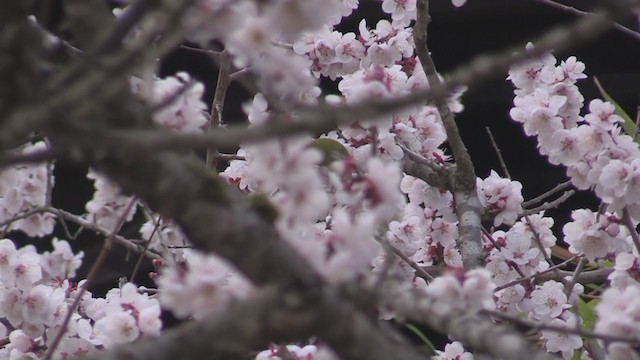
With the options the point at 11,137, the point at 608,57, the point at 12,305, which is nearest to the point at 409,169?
the point at 12,305

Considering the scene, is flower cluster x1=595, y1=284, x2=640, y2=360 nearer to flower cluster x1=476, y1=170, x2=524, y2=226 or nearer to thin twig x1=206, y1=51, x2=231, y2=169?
flower cluster x1=476, y1=170, x2=524, y2=226

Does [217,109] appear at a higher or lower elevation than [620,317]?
higher

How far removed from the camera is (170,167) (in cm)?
77

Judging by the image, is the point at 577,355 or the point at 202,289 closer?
the point at 202,289

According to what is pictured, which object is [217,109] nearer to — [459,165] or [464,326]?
[459,165]

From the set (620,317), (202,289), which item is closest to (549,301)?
(620,317)

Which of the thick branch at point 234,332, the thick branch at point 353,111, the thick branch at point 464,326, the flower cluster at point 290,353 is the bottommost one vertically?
the thick branch at point 234,332

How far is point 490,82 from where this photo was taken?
3.24m

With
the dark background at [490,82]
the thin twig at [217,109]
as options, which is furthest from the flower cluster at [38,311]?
the dark background at [490,82]

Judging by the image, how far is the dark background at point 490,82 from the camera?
128 inches

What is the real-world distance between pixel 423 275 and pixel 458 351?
19 centimetres

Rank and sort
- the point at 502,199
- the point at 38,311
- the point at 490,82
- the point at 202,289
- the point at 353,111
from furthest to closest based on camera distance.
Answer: the point at 490,82
the point at 502,199
the point at 38,311
the point at 202,289
the point at 353,111

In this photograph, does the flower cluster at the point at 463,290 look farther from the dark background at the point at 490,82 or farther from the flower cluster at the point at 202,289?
the dark background at the point at 490,82

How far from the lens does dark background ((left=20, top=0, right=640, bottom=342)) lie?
10.6ft
